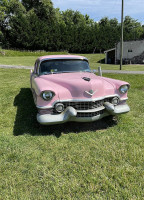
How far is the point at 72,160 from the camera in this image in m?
2.70

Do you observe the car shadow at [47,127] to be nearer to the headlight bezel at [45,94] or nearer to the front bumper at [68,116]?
the front bumper at [68,116]

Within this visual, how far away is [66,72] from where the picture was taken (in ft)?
14.3

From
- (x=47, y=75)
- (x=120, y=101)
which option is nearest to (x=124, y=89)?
(x=120, y=101)

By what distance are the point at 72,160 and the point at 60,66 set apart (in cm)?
256

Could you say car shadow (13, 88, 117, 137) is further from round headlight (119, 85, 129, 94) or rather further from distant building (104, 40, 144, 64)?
distant building (104, 40, 144, 64)

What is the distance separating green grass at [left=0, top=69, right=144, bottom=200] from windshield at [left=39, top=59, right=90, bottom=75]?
1369 mm

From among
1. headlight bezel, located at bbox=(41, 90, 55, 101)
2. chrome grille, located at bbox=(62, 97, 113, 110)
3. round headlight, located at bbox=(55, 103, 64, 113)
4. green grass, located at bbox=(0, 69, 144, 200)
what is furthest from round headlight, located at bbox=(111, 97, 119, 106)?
headlight bezel, located at bbox=(41, 90, 55, 101)

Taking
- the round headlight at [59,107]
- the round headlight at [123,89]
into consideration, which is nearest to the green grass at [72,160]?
the round headlight at [59,107]

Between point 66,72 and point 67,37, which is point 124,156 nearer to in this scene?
point 66,72

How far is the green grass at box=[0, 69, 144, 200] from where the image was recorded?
83.6 inches

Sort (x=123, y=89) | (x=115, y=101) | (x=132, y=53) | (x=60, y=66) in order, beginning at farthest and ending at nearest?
(x=132, y=53)
(x=60, y=66)
(x=123, y=89)
(x=115, y=101)

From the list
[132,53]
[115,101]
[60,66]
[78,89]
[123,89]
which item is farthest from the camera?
[132,53]

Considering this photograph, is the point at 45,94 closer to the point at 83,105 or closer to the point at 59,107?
the point at 59,107

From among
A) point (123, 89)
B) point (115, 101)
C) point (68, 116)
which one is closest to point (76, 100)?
point (68, 116)
